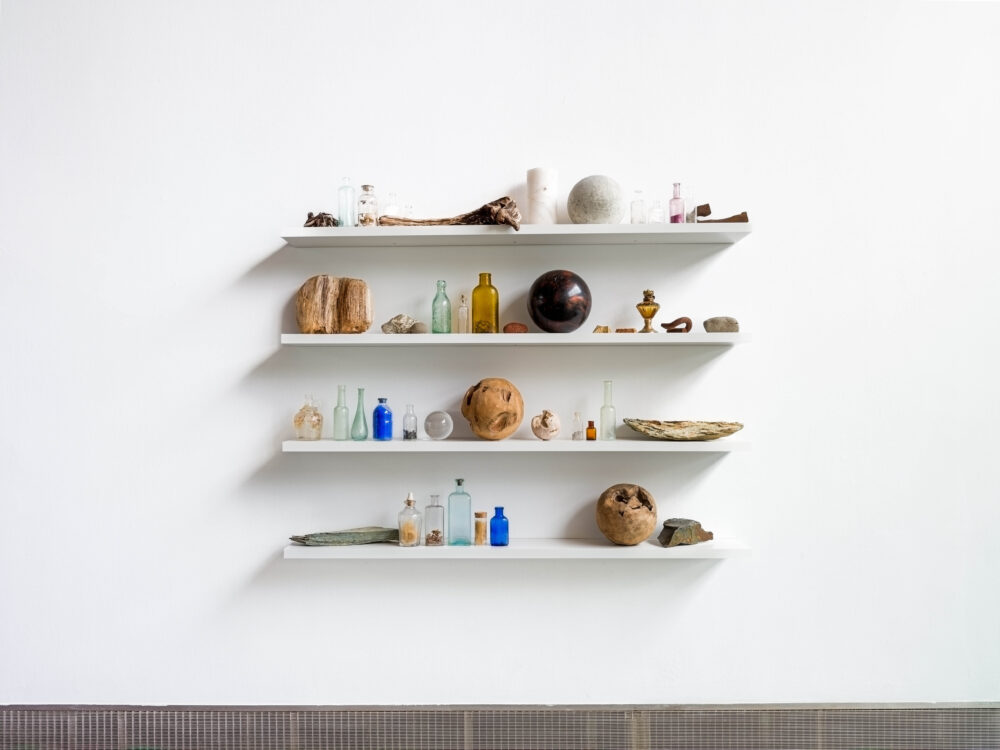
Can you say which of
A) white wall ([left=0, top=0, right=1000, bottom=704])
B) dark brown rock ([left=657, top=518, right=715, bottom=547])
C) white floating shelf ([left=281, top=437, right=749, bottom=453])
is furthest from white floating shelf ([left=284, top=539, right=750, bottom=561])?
white floating shelf ([left=281, top=437, right=749, bottom=453])

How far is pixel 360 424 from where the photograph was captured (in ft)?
6.44

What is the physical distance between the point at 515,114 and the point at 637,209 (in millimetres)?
436

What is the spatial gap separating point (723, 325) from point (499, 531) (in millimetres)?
781

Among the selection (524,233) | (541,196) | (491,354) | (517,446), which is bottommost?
(517,446)

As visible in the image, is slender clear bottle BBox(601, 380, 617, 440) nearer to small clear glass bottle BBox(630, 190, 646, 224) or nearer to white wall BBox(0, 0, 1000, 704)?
white wall BBox(0, 0, 1000, 704)

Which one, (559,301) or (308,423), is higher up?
(559,301)

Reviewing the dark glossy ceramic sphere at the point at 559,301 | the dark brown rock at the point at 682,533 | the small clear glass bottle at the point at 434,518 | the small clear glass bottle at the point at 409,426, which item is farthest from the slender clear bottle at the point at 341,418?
the dark brown rock at the point at 682,533

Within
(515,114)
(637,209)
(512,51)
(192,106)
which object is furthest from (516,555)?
(192,106)

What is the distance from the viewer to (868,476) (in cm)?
204

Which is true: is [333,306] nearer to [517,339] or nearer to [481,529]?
[517,339]

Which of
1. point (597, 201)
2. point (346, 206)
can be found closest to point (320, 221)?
point (346, 206)

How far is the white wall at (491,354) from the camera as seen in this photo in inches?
79.7

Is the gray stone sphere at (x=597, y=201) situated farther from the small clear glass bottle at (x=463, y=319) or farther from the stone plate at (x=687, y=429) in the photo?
the stone plate at (x=687, y=429)

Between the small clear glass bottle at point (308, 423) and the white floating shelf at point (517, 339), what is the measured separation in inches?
7.7
